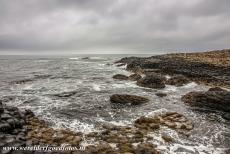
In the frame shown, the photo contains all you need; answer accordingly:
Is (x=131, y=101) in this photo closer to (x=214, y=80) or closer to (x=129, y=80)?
(x=129, y=80)

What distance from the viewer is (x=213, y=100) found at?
17.6 metres

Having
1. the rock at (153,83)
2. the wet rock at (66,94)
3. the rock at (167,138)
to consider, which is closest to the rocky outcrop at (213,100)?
the rock at (153,83)

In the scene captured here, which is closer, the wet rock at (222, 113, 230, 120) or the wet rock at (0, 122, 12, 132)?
the wet rock at (0, 122, 12, 132)

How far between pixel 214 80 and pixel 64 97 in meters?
19.1

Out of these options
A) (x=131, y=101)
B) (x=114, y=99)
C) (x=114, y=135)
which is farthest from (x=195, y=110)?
(x=114, y=135)

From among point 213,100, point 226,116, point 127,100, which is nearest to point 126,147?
point 127,100

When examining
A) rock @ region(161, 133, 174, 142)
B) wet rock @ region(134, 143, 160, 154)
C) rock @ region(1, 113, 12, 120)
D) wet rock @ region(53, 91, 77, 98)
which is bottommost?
rock @ region(161, 133, 174, 142)

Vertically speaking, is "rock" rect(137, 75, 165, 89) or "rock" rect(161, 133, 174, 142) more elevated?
"rock" rect(137, 75, 165, 89)

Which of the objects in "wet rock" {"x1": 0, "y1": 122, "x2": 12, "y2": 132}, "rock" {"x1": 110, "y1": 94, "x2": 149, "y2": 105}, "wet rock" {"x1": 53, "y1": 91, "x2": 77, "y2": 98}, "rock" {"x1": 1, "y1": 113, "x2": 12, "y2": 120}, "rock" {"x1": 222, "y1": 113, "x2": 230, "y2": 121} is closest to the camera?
"wet rock" {"x1": 0, "y1": 122, "x2": 12, "y2": 132}

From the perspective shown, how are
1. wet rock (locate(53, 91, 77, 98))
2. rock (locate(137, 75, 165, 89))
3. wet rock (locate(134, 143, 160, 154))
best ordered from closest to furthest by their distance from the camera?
1. wet rock (locate(134, 143, 160, 154))
2. wet rock (locate(53, 91, 77, 98))
3. rock (locate(137, 75, 165, 89))

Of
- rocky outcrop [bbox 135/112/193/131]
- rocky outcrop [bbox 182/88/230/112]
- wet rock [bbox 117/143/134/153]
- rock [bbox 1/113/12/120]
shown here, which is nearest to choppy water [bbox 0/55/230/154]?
rocky outcrop [bbox 135/112/193/131]

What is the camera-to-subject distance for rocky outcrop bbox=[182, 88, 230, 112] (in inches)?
667

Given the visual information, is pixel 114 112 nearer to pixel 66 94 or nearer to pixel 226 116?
pixel 226 116

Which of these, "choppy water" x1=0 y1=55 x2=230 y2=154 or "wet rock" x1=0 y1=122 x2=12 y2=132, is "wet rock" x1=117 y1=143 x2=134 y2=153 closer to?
"choppy water" x1=0 y1=55 x2=230 y2=154
